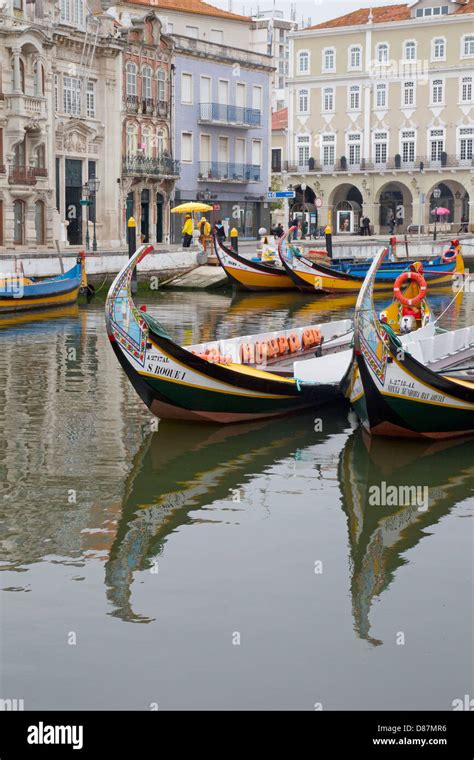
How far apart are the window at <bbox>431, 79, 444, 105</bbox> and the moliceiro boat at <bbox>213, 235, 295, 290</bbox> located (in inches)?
1229

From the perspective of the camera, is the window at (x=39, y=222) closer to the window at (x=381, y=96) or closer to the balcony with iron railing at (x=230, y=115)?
the balcony with iron railing at (x=230, y=115)

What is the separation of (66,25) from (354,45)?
27032 millimetres

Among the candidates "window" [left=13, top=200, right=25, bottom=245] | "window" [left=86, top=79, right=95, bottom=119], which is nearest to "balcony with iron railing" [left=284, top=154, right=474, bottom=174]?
"window" [left=86, top=79, right=95, bottom=119]

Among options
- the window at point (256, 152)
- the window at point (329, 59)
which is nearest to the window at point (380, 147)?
the window at point (329, 59)

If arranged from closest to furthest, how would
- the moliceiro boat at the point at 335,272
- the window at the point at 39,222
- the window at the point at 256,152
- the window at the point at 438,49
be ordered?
the moliceiro boat at the point at 335,272
the window at the point at 39,222
the window at the point at 256,152
the window at the point at 438,49

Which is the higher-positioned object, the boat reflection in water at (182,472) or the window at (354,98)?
the window at (354,98)

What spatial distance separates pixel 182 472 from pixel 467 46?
190ft

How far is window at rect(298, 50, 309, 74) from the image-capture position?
2901 inches

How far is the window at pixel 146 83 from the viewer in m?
56.0

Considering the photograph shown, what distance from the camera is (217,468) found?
1603 cm

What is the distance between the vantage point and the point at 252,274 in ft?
138

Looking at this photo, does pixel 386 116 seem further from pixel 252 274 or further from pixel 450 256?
pixel 252 274

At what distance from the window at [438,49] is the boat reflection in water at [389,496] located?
55.5 meters

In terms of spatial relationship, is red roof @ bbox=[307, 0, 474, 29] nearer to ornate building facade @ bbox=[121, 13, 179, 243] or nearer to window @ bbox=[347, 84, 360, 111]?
window @ bbox=[347, 84, 360, 111]
